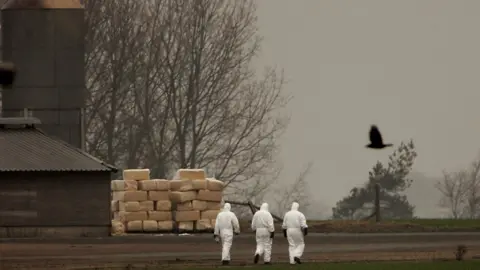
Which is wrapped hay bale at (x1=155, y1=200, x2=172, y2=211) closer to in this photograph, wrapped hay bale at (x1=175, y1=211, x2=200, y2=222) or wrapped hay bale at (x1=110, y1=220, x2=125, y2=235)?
wrapped hay bale at (x1=175, y1=211, x2=200, y2=222)

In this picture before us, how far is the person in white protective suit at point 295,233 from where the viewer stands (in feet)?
146

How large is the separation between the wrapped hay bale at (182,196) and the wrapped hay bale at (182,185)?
0.13 m

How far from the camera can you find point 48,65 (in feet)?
225

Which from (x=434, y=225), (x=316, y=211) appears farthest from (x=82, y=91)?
(x=316, y=211)

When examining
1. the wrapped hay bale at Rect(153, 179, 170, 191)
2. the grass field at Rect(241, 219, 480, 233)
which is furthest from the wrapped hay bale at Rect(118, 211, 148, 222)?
the grass field at Rect(241, 219, 480, 233)

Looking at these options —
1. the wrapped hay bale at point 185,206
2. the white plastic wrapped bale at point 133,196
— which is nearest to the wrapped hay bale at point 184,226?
the wrapped hay bale at point 185,206

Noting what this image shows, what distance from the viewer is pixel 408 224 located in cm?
6300

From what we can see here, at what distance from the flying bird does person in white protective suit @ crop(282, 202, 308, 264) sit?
11846mm

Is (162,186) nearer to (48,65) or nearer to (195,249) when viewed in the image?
(195,249)

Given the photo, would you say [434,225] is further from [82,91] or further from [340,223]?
[82,91]

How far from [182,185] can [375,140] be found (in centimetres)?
2869

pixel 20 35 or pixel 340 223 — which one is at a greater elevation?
pixel 20 35

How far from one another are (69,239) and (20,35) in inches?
562

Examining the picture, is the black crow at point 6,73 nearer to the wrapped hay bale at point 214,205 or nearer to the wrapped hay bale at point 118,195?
the wrapped hay bale at point 118,195
